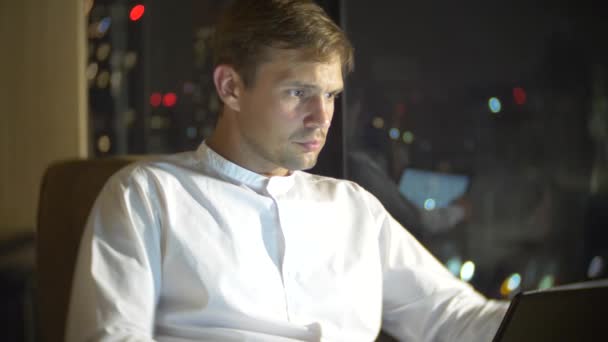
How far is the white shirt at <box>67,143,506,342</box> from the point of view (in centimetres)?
118

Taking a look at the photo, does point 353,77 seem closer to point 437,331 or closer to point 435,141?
point 435,141

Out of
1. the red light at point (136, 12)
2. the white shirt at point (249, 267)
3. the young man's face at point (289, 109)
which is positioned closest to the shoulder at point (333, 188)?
the white shirt at point (249, 267)

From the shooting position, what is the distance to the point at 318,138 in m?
1.37

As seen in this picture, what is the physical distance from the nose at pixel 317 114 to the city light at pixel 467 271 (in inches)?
46.1

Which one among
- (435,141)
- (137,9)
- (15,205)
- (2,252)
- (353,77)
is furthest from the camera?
(435,141)

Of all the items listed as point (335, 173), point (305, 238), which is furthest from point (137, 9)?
point (305, 238)

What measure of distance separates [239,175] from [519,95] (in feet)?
4.34

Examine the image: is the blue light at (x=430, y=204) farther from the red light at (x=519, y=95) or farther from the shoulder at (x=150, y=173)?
the shoulder at (x=150, y=173)

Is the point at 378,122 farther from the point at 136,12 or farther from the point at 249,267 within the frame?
the point at 249,267

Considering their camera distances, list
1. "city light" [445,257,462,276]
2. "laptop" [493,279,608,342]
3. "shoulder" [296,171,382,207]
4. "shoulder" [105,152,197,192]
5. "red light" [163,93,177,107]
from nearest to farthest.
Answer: "laptop" [493,279,608,342], "shoulder" [105,152,197,192], "shoulder" [296,171,382,207], "red light" [163,93,177,107], "city light" [445,257,462,276]

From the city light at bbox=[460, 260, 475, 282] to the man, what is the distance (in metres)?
0.81

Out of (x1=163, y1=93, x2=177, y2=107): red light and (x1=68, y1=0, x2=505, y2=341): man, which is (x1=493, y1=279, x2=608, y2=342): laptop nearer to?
(x1=68, y1=0, x2=505, y2=341): man

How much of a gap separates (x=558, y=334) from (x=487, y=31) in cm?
154

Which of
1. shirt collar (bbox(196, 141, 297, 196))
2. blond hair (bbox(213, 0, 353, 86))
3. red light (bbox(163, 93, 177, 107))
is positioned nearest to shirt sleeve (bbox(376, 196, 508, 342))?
shirt collar (bbox(196, 141, 297, 196))
